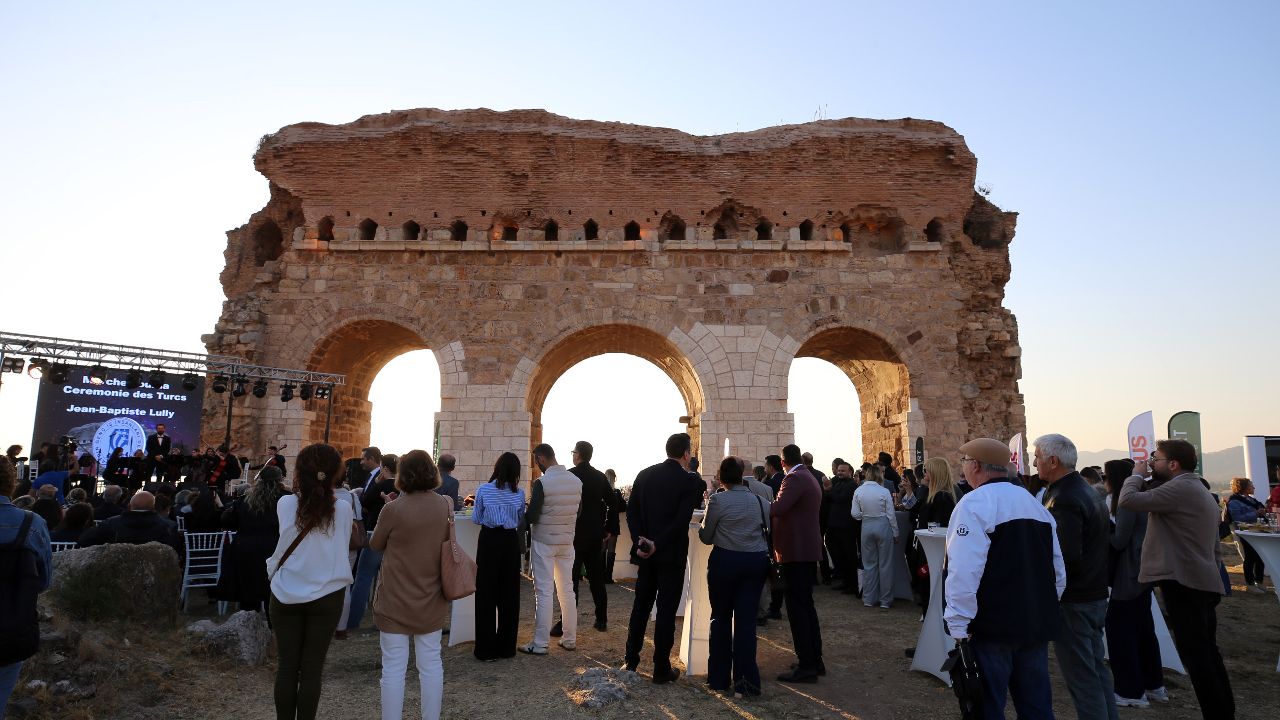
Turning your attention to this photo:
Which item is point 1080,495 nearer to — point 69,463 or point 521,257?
point 521,257

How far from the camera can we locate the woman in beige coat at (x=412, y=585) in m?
3.95

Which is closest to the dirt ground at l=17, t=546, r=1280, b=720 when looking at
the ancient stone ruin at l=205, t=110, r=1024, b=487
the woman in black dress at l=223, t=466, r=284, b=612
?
the woman in black dress at l=223, t=466, r=284, b=612

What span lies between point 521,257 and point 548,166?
1920 mm

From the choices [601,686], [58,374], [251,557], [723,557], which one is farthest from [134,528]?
[58,374]

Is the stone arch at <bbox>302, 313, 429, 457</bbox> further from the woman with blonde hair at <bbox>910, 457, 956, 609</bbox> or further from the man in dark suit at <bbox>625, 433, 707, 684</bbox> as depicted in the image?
the woman with blonde hair at <bbox>910, 457, 956, 609</bbox>

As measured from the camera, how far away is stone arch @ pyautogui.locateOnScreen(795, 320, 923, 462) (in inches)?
544

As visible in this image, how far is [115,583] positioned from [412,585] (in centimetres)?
345

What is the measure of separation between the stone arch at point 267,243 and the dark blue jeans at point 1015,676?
1530 cm

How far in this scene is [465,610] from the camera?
21.1ft

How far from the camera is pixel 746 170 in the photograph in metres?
14.5

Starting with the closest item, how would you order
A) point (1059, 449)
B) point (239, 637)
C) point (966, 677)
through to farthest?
point (966, 677) → point (1059, 449) → point (239, 637)

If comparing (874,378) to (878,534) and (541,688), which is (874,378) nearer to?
(878,534)

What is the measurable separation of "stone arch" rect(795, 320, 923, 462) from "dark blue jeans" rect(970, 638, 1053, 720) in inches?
418

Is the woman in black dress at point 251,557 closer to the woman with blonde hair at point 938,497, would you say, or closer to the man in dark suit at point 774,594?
the man in dark suit at point 774,594
